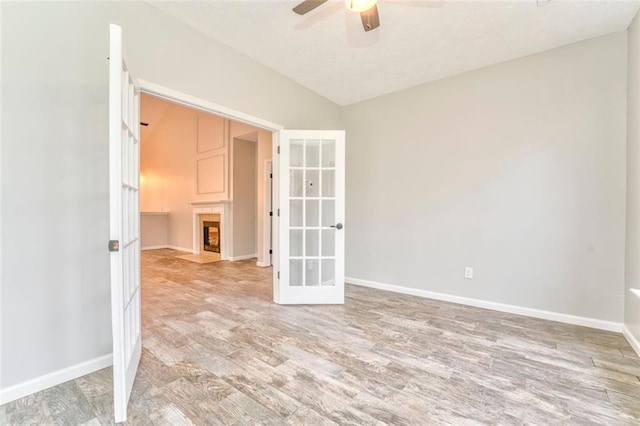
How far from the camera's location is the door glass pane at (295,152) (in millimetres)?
3172

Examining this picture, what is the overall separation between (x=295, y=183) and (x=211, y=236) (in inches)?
164

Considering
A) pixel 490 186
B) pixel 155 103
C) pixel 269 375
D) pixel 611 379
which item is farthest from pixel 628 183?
pixel 155 103

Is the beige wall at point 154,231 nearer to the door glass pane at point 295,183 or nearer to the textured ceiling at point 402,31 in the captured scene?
the door glass pane at point 295,183

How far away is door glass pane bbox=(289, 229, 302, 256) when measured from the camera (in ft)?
10.5

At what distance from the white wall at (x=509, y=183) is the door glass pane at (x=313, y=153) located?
102 cm

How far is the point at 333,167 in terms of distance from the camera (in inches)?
127

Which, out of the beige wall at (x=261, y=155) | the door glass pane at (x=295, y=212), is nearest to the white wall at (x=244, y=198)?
the beige wall at (x=261, y=155)

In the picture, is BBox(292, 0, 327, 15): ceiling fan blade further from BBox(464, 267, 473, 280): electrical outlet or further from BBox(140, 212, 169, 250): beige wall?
BBox(140, 212, 169, 250): beige wall

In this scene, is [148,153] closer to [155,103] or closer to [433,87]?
[155,103]

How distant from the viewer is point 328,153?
324 cm

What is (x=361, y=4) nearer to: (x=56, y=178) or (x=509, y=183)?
(x=56, y=178)

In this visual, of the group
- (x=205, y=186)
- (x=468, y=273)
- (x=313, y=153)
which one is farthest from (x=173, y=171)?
(x=468, y=273)

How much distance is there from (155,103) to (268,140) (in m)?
3.85

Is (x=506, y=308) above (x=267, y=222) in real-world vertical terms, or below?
below
